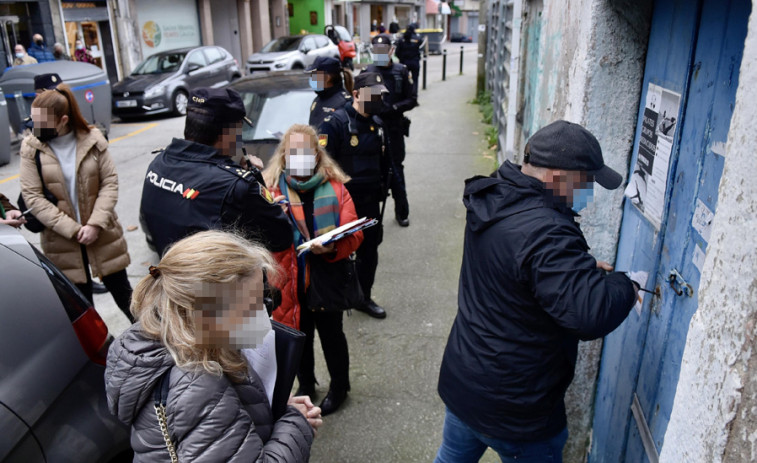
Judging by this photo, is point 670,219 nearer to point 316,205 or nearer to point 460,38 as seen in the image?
point 316,205

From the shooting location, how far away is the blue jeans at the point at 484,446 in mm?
2088

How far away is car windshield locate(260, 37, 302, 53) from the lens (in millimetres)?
18953

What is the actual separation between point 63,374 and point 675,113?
242 centimetres

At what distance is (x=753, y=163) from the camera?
1.09m

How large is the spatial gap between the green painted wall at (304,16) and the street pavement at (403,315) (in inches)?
866

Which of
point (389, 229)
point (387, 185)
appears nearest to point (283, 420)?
point (387, 185)

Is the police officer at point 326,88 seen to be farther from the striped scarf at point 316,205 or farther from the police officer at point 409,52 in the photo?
the police officer at point 409,52

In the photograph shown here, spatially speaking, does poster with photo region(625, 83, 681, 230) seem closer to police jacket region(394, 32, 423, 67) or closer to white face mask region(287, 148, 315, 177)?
white face mask region(287, 148, 315, 177)

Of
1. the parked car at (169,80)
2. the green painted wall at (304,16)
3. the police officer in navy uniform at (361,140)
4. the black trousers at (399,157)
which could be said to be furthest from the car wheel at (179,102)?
the green painted wall at (304,16)

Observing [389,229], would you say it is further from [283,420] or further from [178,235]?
[283,420]

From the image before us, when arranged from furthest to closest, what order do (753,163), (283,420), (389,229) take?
(389,229)
(283,420)
(753,163)

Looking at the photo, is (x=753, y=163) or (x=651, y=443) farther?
(x=651, y=443)

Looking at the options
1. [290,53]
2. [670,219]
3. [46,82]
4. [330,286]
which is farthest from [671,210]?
[290,53]

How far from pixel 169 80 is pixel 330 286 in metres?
12.5
